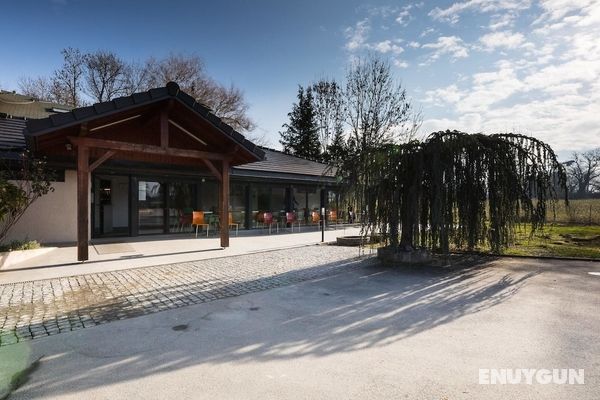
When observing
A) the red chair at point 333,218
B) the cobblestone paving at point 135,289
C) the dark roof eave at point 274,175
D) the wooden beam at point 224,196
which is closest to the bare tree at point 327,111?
the red chair at point 333,218

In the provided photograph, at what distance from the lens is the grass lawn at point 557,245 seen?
848 centimetres

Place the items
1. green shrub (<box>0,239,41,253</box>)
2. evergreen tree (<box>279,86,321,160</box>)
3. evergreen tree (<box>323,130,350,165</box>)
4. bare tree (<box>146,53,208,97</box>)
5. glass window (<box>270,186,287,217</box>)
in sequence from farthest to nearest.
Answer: evergreen tree (<box>279,86,321,160</box>), evergreen tree (<box>323,130,350,165</box>), bare tree (<box>146,53,208,97</box>), glass window (<box>270,186,287,217</box>), green shrub (<box>0,239,41,253</box>)

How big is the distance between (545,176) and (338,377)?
6.94 metres

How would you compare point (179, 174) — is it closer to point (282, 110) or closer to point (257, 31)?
A: point (257, 31)

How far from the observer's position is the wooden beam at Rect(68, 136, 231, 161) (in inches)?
287

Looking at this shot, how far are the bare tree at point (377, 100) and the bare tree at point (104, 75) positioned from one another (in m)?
17.9

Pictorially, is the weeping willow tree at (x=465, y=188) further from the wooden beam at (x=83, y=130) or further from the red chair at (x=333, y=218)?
the red chair at (x=333, y=218)

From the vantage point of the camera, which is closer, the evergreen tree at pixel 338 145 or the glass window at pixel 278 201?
the glass window at pixel 278 201

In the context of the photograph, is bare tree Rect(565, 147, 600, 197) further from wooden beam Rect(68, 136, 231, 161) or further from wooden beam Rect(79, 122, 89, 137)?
wooden beam Rect(79, 122, 89, 137)

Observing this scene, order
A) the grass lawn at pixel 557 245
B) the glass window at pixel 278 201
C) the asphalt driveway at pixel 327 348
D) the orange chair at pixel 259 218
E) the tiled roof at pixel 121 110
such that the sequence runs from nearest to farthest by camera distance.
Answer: the asphalt driveway at pixel 327 348
the tiled roof at pixel 121 110
the grass lawn at pixel 557 245
the orange chair at pixel 259 218
the glass window at pixel 278 201

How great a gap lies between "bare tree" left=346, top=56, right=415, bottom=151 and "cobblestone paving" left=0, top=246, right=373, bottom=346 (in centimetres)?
1750

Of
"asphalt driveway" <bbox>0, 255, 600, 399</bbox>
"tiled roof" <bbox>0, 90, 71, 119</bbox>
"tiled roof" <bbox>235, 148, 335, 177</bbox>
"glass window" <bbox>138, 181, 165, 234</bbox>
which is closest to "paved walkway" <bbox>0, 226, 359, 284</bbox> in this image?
"glass window" <bbox>138, 181, 165, 234</bbox>

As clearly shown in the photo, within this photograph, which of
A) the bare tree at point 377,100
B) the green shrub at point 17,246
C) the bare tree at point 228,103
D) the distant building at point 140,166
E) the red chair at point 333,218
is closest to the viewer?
the green shrub at point 17,246

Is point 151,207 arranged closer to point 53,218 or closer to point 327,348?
point 53,218
